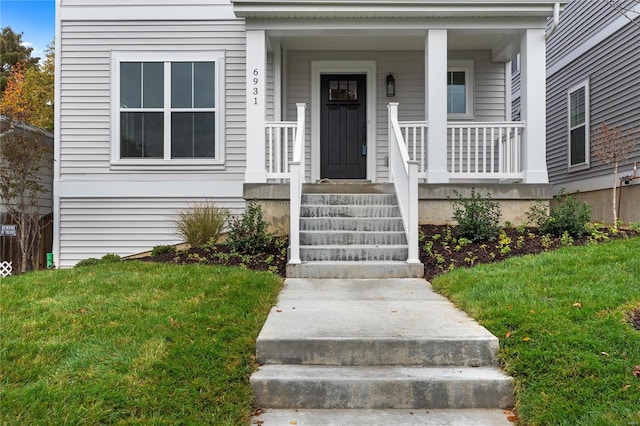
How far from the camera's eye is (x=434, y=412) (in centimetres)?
282

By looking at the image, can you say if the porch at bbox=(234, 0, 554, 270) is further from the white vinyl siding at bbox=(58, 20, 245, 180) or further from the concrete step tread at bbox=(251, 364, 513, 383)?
the concrete step tread at bbox=(251, 364, 513, 383)

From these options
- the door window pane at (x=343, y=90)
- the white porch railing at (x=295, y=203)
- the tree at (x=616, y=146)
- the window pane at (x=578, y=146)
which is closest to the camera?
the white porch railing at (x=295, y=203)

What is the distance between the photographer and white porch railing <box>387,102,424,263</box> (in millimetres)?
5723

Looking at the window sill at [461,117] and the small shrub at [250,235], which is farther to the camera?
the window sill at [461,117]

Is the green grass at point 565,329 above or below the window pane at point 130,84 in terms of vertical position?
below

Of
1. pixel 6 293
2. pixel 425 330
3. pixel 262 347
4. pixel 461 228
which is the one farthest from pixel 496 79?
pixel 6 293

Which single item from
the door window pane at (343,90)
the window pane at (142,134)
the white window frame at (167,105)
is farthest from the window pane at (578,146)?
the window pane at (142,134)

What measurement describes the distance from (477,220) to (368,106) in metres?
→ 3.60

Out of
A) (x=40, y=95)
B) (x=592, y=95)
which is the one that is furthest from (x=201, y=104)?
(x=40, y=95)

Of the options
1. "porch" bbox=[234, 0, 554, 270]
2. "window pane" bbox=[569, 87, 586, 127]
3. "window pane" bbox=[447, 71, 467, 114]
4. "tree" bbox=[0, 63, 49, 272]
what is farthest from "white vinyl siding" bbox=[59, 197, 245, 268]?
"window pane" bbox=[569, 87, 586, 127]

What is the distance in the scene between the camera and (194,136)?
852 centimetres

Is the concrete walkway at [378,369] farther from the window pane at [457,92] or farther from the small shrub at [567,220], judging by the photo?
the window pane at [457,92]

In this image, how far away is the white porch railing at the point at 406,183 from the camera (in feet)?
18.8

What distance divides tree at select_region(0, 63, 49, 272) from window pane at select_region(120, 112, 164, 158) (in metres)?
1.59
